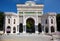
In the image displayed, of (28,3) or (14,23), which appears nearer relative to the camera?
(14,23)

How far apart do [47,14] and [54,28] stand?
4.11 m

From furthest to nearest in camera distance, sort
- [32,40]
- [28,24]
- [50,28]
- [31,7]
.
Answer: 1. [28,24]
2. [31,7]
3. [50,28]
4. [32,40]

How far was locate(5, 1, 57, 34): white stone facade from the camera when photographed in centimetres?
4162

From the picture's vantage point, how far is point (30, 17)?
43.8 metres

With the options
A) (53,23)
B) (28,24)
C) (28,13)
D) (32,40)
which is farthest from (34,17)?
(32,40)

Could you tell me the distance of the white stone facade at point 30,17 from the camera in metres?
41.6

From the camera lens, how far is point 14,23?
4241cm

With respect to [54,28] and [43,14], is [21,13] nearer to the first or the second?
[43,14]

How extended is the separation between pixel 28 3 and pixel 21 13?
3626 millimetres

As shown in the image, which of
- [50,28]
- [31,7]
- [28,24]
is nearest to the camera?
[50,28]

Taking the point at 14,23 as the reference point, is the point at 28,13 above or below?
above

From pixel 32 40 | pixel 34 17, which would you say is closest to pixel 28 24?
pixel 34 17

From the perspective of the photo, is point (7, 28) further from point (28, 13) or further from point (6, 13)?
point (28, 13)

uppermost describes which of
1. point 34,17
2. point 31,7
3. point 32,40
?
point 31,7
